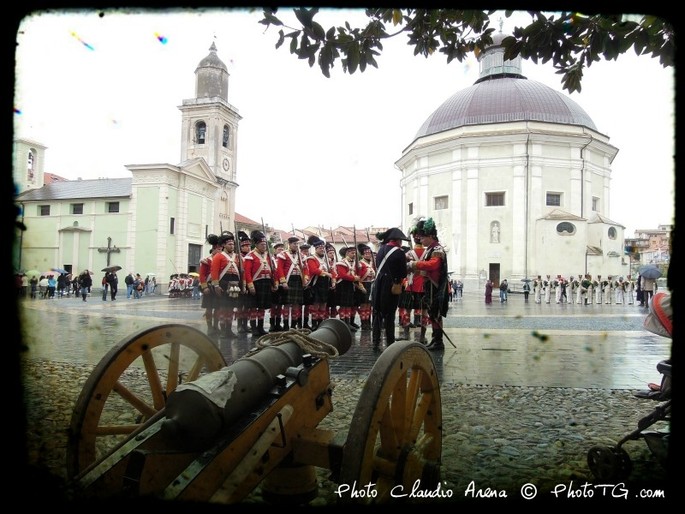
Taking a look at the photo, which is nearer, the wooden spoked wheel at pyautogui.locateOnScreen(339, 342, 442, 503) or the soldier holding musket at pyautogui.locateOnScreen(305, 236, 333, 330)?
the wooden spoked wheel at pyautogui.locateOnScreen(339, 342, 442, 503)

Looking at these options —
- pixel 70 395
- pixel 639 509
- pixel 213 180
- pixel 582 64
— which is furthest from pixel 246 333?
pixel 213 180

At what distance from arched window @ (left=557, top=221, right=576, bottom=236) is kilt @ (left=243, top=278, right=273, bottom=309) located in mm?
35123

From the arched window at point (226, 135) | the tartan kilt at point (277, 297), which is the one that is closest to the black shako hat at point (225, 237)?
the tartan kilt at point (277, 297)

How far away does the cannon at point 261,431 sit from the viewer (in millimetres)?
1896

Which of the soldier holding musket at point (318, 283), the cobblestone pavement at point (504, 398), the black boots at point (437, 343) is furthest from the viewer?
the soldier holding musket at point (318, 283)

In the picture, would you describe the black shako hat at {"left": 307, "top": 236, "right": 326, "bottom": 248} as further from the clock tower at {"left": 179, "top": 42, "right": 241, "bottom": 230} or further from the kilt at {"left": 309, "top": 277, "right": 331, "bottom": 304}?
the clock tower at {"left": 179, "top": 42, "right": 241, "bottom": 230}

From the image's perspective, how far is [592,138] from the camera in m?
40.6

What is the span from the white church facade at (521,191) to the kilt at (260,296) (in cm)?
3224

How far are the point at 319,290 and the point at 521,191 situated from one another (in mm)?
→ 34267

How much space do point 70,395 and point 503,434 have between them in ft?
14.0

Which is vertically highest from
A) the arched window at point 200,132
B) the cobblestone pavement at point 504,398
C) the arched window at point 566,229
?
the arched window at point 200,132

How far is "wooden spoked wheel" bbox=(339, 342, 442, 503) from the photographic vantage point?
6.43 ft

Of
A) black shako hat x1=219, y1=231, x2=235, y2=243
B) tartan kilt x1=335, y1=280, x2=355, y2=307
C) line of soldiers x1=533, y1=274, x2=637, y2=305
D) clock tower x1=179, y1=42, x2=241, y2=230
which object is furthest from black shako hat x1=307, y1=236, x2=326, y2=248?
clock tower x1=179, y1=42, x2=241, y2=230

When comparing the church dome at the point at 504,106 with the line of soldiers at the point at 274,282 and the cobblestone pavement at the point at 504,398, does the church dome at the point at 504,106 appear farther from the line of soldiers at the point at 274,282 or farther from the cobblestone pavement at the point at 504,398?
the cobblestone pavement at the point at 504,398
